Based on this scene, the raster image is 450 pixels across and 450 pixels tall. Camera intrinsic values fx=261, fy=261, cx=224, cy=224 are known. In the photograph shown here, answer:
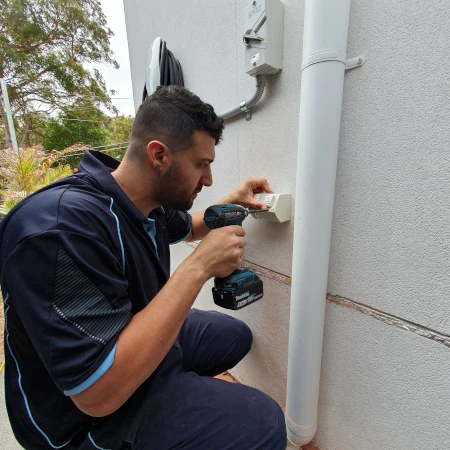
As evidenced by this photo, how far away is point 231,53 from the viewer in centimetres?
146

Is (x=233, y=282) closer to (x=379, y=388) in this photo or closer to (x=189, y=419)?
(x=189, y=419)

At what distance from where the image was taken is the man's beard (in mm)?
1097

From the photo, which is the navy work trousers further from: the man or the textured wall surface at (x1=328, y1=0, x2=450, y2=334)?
the textured wall surface at (x1=328, y1=0, x2=450, y2=334)

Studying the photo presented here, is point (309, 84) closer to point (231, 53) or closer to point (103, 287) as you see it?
point (231, 53)

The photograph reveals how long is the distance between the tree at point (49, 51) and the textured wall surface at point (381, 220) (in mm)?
16145

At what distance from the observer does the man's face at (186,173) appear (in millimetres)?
1093

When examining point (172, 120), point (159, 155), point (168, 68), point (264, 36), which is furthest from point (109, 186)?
point (168, 68)

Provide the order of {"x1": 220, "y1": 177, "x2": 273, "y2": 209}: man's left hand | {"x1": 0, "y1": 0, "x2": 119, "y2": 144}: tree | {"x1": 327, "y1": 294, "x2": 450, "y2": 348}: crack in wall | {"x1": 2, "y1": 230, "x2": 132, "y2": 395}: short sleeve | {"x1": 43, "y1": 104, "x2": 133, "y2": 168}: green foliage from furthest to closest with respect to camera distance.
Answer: {"x1": 43, "y1": 104, "x2": 133, "y2": 168}: green foliage → {"x1": 0, "y1": 0, "x2": 119, "y2": 144}: tree → {"x1": 220, "y1": 177, "x2": 273, "y2": 209}: man's left hand → {"x1": 327, "y1": 294, "x2": 450, "y2": 348}: crack in wall → {"x1": 2, "y1": 230, "x2": 132, "y2": 395}: short sleeve

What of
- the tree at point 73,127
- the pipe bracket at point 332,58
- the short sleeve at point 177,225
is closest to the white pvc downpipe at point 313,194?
the pipe bracket at point 332,58

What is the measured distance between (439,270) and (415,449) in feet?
2.17

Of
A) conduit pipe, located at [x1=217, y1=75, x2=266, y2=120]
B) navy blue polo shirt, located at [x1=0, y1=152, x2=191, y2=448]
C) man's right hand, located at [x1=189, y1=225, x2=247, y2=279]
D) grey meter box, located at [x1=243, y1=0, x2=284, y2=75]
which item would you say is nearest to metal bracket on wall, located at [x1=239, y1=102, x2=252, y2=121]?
conduit pipe, located at [x1=217, y1=75, x2=266, y2=120]

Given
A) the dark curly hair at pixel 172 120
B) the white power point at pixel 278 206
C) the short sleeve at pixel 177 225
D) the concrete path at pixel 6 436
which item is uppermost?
the dark curly hair at pixel 172 120

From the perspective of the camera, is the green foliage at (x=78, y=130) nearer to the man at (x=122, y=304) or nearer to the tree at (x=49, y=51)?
the tree at (x=49, y=51)

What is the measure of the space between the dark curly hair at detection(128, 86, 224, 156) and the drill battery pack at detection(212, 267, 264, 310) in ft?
1.92
